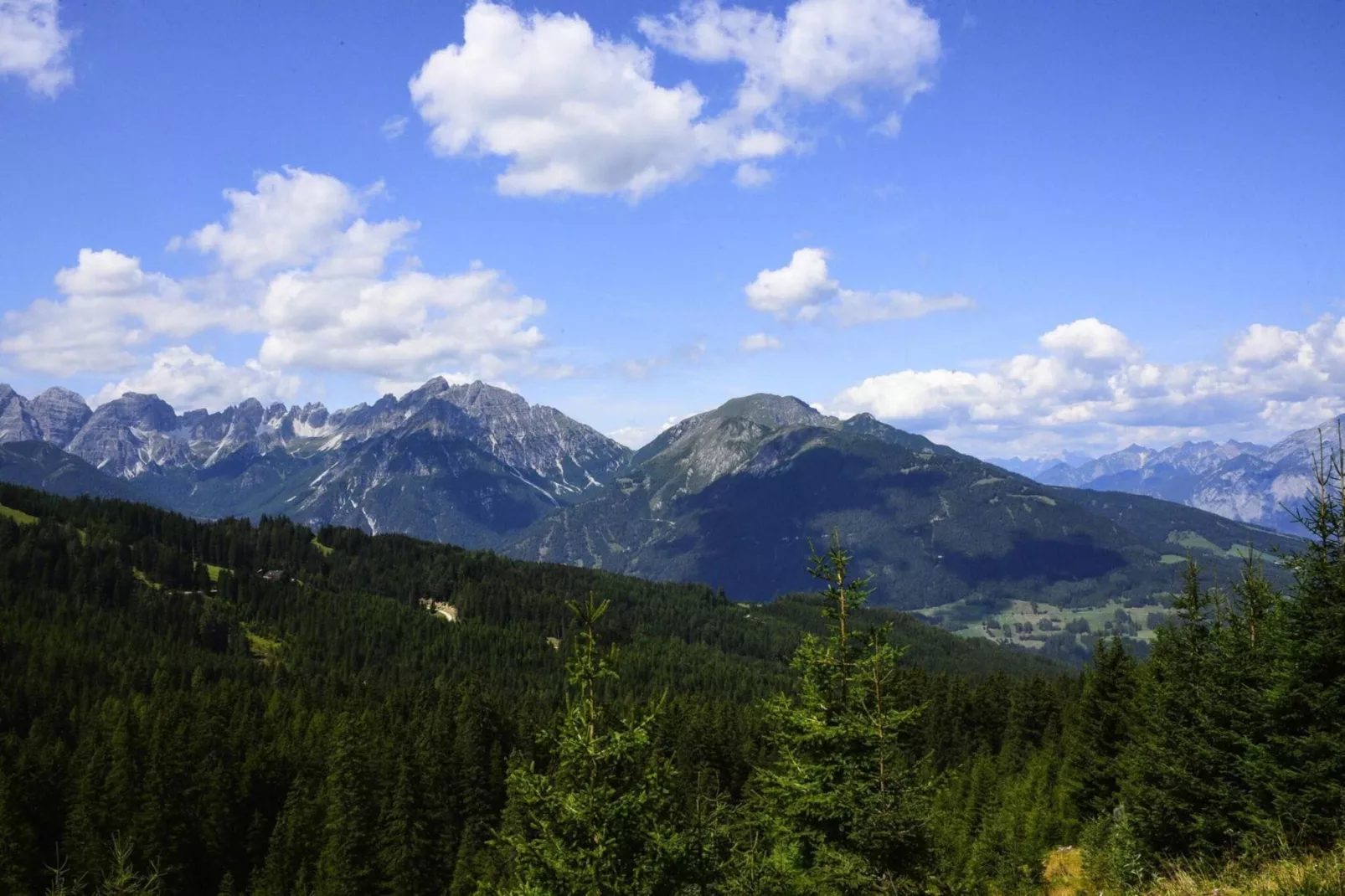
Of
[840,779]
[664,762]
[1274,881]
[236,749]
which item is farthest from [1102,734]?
[236,749]

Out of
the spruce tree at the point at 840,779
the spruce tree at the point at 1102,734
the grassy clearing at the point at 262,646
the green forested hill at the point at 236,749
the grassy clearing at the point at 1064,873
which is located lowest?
the grassy clearing at the point at 262,646

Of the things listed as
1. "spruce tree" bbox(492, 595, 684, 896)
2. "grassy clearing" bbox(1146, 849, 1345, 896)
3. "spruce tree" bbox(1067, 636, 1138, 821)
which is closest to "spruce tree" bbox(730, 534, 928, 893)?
"spruce tree" bbox(492, 595, 684, 896)

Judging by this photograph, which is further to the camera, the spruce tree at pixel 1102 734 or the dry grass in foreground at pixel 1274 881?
the spruce tree at pixel 1102 734

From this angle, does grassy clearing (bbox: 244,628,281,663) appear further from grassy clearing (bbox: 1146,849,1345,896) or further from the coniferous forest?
grassy clearing (bbox: 1146,849,1345,896)

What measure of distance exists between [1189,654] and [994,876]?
677 inches

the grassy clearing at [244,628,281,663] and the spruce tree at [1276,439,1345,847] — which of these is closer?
the spruce tree at [1276,439,1345,847]

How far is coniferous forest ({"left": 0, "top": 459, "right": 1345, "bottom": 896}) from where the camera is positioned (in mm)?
19703

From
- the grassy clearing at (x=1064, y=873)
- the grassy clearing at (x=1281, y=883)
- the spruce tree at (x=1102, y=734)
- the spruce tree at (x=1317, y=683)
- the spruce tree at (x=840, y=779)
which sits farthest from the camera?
the spruce tree at (x=1102, y=734)

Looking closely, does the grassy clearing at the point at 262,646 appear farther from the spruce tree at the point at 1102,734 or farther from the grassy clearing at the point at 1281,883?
the grassy clearing at the point at 1281,883

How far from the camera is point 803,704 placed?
2491 centimetres

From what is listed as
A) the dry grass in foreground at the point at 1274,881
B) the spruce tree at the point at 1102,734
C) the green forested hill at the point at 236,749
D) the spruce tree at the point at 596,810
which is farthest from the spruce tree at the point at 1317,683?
the spruce tree at the point at 1102,734

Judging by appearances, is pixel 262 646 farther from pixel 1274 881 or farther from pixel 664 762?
pixel 1274 881

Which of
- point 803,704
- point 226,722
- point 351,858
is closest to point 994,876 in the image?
point 803,704

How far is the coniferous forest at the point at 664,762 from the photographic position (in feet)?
64.6
